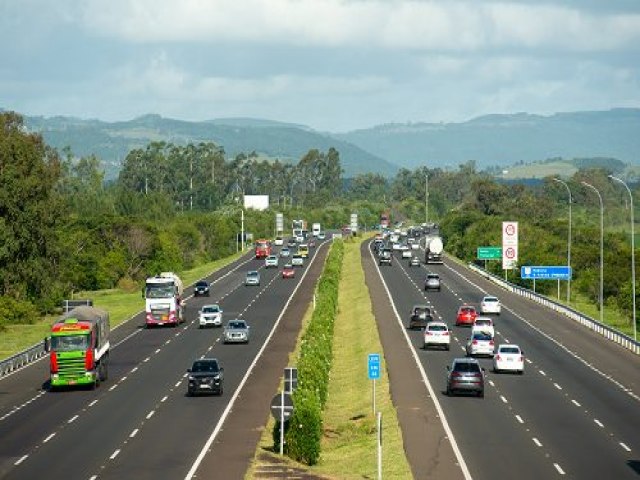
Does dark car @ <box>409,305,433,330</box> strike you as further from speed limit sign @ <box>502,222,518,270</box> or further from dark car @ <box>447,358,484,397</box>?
speed limit sign @ <box>502,222,518,270</box>

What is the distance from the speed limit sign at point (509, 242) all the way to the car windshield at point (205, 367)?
80.8 metres

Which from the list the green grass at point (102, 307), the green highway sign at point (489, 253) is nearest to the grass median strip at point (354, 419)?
the green grass at point (102, 307)

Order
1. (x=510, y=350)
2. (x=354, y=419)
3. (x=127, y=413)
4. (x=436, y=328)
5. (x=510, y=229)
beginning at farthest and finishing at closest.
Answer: (x=510, y=229) < (x=436, y=328) < (x=510, y=350) < (x=127, y=413) < (x=354, y=419)

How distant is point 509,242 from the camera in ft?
446

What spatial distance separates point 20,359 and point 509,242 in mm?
72154

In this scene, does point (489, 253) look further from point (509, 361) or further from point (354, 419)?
point (354, 419)

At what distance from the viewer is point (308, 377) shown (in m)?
51.4

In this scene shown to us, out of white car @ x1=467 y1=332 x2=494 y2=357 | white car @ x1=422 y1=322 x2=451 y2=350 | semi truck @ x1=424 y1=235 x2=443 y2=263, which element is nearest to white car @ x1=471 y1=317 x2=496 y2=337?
white car @ x1=422 y1=322 x2=451 y2=350

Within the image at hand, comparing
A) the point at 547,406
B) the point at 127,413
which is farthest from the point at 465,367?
the point at 127,413

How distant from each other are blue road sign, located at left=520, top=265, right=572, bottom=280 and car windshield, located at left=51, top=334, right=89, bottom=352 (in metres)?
65.9

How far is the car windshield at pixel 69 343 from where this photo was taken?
5894 cm

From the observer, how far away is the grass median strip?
39.9m

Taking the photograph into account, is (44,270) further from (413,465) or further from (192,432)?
(413,465)

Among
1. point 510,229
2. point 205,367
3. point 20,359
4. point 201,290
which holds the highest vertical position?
point 510,229
